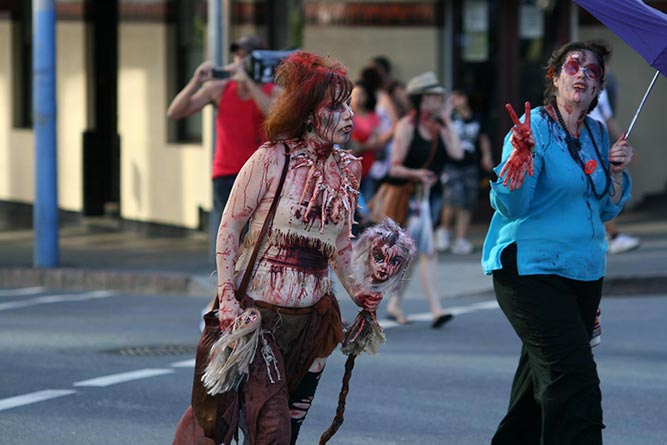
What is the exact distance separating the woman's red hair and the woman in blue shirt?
0.72 m

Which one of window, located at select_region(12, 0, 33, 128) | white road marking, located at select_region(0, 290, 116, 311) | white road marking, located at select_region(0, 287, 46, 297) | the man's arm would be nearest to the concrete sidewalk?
white road marking, located at select_region(0, 287, 46, 297)

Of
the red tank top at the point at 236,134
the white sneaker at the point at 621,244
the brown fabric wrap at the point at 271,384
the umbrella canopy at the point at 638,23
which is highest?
the umbrella canopy at the point at 638,23

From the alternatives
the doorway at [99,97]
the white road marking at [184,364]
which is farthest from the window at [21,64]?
the white road marking at [184,364]

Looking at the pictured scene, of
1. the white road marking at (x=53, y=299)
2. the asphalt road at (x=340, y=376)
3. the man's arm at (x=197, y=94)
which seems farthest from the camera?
the white road marking at (x=53, y=299)

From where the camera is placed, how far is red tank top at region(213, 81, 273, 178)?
10.1 metres

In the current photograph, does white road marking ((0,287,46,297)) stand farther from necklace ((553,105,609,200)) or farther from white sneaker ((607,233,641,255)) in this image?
necklace ((553,105,609,200))

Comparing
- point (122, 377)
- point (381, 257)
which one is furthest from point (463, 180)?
point (381, 257)

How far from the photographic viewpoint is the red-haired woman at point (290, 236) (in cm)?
550

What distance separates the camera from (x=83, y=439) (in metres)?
7.48

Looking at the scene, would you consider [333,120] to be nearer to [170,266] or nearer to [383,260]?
[383,260]

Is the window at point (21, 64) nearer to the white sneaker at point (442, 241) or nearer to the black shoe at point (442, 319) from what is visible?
the white sneaker at point (442, 241)

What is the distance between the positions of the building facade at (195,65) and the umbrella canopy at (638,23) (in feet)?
37.1

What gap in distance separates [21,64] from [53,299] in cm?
826

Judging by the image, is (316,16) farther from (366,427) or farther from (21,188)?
(366,427)
